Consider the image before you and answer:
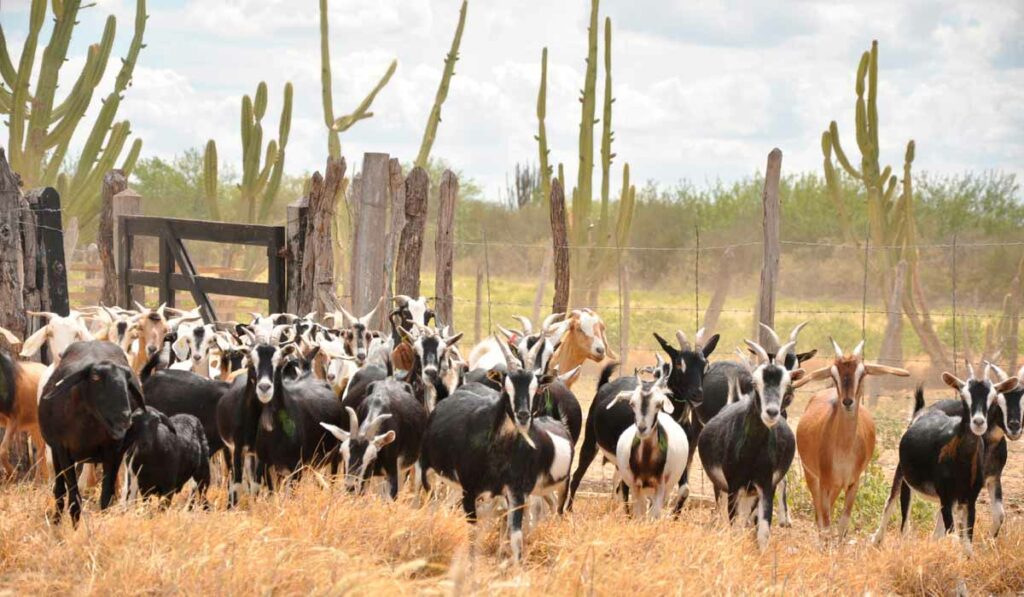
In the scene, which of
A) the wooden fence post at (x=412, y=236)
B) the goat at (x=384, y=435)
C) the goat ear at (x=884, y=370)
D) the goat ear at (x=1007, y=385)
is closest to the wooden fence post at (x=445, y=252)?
the wooden fence post at (x=412, y=236)

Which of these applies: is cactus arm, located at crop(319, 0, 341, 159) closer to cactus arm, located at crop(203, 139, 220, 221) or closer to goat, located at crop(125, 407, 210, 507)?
cactus arm, located at crop(203, 139, 220, 221)

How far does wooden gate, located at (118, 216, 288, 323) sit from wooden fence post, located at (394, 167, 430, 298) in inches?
47.0

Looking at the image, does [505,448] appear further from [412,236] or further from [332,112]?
[332,112]

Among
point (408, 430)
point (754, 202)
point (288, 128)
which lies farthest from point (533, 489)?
point (754, 202)

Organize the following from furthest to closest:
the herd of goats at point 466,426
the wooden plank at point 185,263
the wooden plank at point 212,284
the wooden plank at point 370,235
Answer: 1. the wooden plank at point 185,263
2. the wooden plank at point 212,284
3. the wooden plank at point 370,235
4. the herd of goats at point 466,426

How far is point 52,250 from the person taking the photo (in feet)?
33.9

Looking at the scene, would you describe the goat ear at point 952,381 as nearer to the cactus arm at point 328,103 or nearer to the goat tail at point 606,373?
the goat tail at point 606,373

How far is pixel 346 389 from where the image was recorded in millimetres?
10469

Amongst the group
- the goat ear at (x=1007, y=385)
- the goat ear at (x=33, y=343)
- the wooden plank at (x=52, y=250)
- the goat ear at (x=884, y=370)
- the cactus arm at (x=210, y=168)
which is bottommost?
the goat ear at (x=1007, y=385)

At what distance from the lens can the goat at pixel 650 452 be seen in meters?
9.17

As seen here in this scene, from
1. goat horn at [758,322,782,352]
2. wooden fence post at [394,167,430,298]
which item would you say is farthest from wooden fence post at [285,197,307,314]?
goat horn at [758,322,782,352]

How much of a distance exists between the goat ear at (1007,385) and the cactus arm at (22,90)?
16.1 m

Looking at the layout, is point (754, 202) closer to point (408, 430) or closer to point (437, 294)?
point (437, 294)

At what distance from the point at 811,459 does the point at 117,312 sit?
6323 mm
